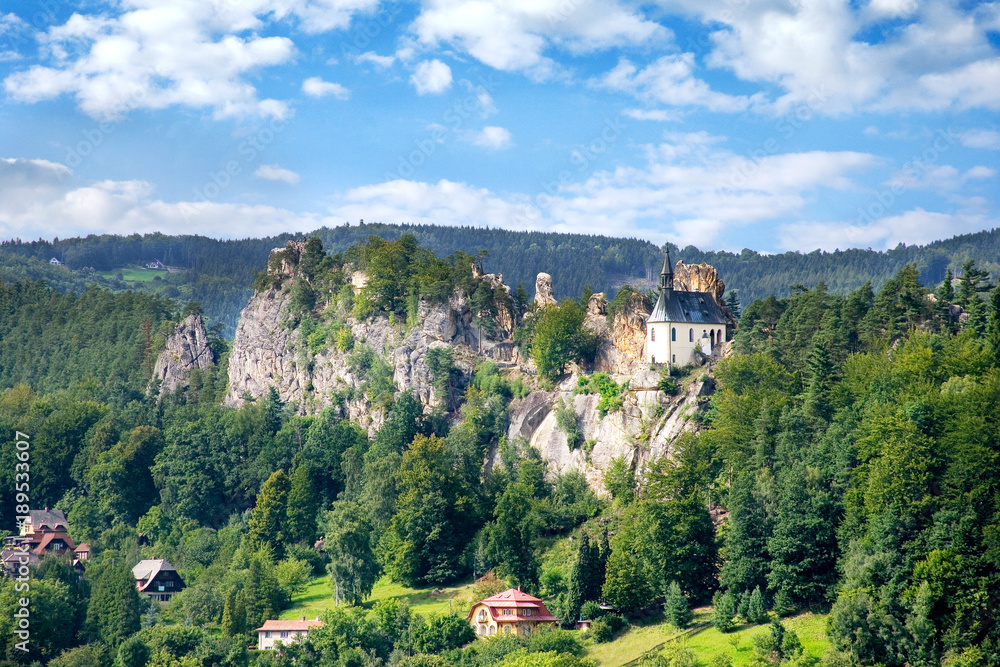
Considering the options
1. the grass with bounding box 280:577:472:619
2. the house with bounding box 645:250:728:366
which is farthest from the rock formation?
the grass with bounding box 280:577:472:619

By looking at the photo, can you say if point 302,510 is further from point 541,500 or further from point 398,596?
point 541,500

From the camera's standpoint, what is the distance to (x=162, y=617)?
89125mm

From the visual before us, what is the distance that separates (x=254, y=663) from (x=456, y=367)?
3185cm

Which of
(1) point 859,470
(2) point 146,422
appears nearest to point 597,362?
(1) point 859,470

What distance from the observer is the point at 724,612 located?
71.1 metres

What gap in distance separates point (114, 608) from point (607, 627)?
33149 mm

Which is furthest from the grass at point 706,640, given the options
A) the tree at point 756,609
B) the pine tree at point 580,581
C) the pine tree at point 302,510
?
the pine tree at point 302,510

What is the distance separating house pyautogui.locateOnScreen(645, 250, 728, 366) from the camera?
90.0 meters

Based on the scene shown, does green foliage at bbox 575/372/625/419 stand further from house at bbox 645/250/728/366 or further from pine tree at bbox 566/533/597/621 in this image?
pine tree at bbox 566/533/597/621

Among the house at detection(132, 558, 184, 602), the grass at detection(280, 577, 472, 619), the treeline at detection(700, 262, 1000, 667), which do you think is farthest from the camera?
the house at detection(132, 558, 184, 602)

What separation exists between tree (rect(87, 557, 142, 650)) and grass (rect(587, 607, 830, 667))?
103ft

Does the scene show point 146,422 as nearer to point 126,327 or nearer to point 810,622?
point 126,327

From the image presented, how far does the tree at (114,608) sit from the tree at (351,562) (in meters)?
12.8

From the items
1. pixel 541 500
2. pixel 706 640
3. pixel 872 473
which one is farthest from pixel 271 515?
pixel 872 473
